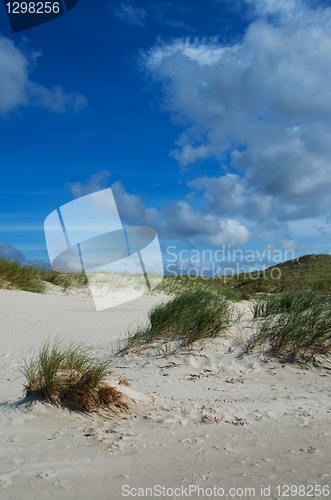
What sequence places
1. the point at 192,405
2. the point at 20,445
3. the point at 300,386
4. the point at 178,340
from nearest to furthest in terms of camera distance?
the point at 20,445 → the point at 192,405 → the point at 300,386 → the point at 178,340

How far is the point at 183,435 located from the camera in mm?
3627

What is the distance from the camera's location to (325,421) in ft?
13.4

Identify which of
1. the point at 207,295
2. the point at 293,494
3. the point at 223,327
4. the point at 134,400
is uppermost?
the point at 207,295

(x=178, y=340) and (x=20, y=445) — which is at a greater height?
(x=178, y=340)

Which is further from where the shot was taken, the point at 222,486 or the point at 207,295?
the point at 207,295

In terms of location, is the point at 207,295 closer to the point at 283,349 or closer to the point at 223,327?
the point at 223,327

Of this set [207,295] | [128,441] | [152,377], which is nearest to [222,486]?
[128,441]

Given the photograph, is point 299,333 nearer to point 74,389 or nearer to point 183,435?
point 183,435

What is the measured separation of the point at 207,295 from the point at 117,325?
214 centimetres

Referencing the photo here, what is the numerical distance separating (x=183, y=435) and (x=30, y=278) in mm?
12513

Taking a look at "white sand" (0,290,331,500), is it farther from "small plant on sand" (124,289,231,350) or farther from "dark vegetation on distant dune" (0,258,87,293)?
"dark vegetation on distant dune" (0,258,87,293)

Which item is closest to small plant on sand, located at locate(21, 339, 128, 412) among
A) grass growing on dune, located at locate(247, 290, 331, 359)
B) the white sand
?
the white sand

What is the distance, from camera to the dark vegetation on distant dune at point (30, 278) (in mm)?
14305

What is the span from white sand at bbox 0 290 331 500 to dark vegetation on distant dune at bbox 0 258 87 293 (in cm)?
831
